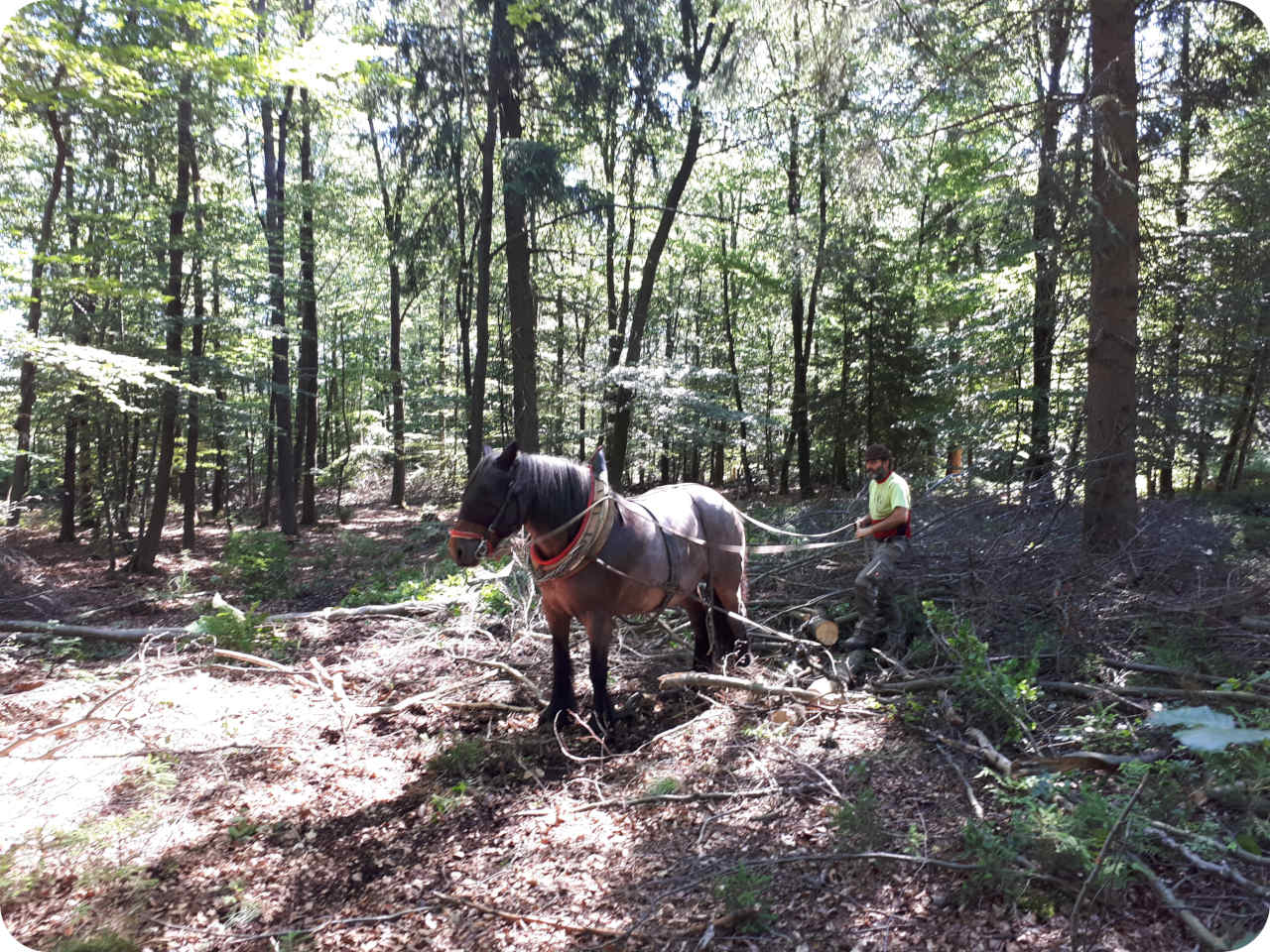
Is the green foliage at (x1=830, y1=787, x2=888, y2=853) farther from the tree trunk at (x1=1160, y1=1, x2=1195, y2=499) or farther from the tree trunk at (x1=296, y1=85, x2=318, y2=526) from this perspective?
the tree trunk at (x1=296, y1=85, x2=318, y2=526)

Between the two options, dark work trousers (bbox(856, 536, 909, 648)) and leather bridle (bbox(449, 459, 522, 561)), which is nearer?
leather bridle (bbox(449, 459, 522, 561))

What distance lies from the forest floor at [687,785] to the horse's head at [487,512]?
129 cm

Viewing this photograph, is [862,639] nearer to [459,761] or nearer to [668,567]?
[668,567]

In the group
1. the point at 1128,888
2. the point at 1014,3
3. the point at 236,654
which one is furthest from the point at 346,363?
the point at 1128,888

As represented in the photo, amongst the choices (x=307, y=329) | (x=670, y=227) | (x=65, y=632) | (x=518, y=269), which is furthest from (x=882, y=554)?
(x=307, y=329)

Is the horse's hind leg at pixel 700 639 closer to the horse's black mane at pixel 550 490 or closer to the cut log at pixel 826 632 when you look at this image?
the cut log at pixel 826 632

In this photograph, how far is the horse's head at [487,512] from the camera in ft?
12.2

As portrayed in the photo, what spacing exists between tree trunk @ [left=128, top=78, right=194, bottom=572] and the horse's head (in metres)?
8.10

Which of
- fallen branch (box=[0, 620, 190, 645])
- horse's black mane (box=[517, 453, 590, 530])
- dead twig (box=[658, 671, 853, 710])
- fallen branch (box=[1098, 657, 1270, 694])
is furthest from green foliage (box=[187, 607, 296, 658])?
fallen branch (box=[1098, 657, 1270, 694])

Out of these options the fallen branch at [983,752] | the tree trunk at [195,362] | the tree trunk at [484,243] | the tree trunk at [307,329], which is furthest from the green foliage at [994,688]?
the tree trunk at [307,329]

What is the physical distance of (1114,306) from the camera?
5.55m

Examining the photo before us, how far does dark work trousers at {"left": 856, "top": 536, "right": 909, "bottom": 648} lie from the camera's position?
479 cm

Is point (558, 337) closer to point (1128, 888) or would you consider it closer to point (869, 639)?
point (869, 639)

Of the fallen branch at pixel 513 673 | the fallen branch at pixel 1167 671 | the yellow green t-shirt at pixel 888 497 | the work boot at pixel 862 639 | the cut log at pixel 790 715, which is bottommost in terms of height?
the fallen branch at pixel 513 673
